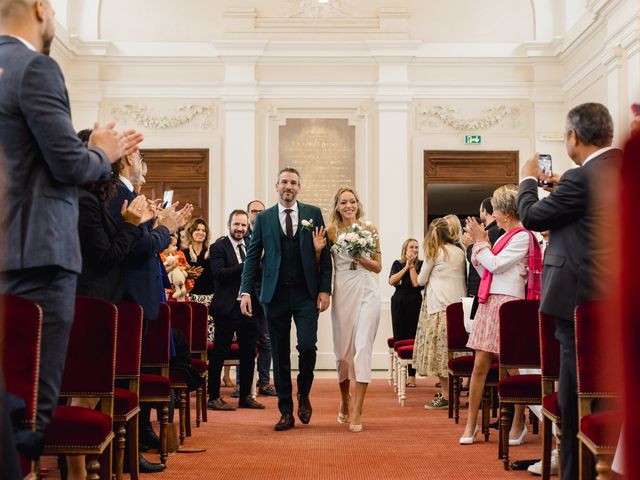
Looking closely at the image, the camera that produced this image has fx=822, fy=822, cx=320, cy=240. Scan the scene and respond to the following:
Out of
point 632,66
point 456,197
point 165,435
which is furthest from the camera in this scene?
point 456,197

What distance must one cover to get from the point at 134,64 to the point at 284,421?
21.5 feet

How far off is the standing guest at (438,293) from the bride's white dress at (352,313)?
1091 mm

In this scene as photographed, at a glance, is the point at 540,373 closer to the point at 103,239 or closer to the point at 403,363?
the point at 103,239

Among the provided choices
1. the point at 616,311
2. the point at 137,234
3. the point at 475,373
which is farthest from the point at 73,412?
the point at 475,373

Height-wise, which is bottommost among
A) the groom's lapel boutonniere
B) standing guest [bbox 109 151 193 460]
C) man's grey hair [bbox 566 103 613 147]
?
standing guest [bbox 109 151 193 460]

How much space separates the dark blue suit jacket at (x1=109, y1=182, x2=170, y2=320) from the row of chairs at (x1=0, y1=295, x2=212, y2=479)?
11.9 inches

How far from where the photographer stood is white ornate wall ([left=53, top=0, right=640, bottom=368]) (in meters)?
10.5

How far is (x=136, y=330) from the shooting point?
355 cm

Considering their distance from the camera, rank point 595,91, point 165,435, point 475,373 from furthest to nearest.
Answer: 1. point 595,91
2. point 475,373
3. point 165,435

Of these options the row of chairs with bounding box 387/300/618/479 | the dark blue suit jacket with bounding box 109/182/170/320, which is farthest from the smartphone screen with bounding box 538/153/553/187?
the dark blue suit jacket with bounding box 109/182/170/320

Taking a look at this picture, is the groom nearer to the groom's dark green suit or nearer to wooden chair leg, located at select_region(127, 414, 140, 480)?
the groom's dark green suit

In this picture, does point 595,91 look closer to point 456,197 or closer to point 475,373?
point 456,197

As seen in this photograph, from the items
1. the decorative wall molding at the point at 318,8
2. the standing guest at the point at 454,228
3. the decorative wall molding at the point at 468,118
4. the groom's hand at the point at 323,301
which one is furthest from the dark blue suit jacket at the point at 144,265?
the decorative wall molding at the point at 318,8

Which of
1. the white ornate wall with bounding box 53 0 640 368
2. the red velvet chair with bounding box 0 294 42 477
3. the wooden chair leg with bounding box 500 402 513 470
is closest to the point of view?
the red velvet chair with bounding box 0 294 42 477
